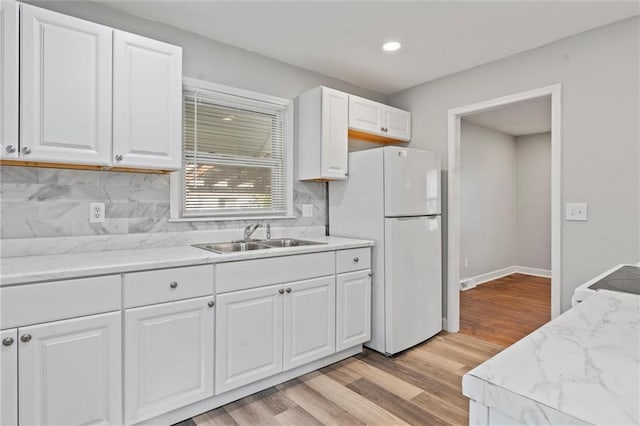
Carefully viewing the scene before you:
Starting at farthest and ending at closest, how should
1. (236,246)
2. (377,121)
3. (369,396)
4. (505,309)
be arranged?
(505,309) < (377,121) < (236,246) < (369,396)

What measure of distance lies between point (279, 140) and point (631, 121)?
252 centimetres

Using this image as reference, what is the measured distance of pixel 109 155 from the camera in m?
2.00

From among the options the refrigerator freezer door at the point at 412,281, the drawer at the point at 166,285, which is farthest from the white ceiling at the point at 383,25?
the drawer at the point at 166,285

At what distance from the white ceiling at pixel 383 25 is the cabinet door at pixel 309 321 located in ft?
5.80

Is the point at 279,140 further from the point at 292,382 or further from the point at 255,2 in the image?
the point at 292,382

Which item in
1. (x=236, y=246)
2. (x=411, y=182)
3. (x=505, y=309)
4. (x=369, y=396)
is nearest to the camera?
(x=369, y=396)

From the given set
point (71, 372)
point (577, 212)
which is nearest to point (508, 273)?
point (577, 212)

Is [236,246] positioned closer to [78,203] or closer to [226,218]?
[226,218]

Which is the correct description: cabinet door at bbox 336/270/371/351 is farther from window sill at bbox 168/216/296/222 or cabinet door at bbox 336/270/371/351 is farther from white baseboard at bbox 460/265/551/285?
white baseboard at bbox 460/265/551/285

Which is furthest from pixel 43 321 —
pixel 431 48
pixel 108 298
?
pixel 431 48

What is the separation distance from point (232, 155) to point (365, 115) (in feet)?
4.19

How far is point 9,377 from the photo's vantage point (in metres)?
1.48

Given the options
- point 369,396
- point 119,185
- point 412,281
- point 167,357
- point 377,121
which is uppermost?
point 377,121

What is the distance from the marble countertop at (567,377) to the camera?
50 centimetres
